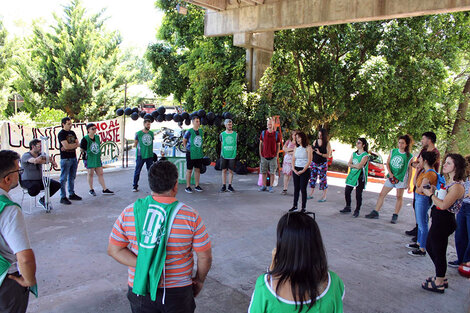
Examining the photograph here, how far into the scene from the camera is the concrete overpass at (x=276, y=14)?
886 centimetres

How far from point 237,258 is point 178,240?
295 centimetres

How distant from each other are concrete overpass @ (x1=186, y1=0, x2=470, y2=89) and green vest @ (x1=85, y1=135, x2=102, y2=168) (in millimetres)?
5584

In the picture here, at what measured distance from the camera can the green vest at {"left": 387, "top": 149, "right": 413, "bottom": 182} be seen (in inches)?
261

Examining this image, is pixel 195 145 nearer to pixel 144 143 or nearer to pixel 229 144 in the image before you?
pixel 229 144

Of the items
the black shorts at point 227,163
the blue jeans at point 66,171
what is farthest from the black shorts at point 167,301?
the black shorts at point 227,163

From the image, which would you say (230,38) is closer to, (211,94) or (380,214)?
(211,94)

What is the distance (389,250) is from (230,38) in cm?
1031

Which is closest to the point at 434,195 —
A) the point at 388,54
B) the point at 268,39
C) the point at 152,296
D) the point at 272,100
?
the point at 152,296

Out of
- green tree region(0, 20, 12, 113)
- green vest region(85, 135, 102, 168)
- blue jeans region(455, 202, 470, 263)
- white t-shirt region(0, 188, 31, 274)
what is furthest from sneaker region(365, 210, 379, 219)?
green tree region(0, 20, 12, 113)

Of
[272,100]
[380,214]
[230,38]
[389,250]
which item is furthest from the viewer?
[230,38]

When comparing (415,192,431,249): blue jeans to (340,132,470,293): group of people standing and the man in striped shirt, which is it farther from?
the man in striped shirt

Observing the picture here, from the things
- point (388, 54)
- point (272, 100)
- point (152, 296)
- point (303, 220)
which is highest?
point (388, 54)

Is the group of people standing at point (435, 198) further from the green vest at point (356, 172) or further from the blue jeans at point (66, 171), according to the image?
the blue jeans at point (66, 171)

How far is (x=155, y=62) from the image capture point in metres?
18.0
